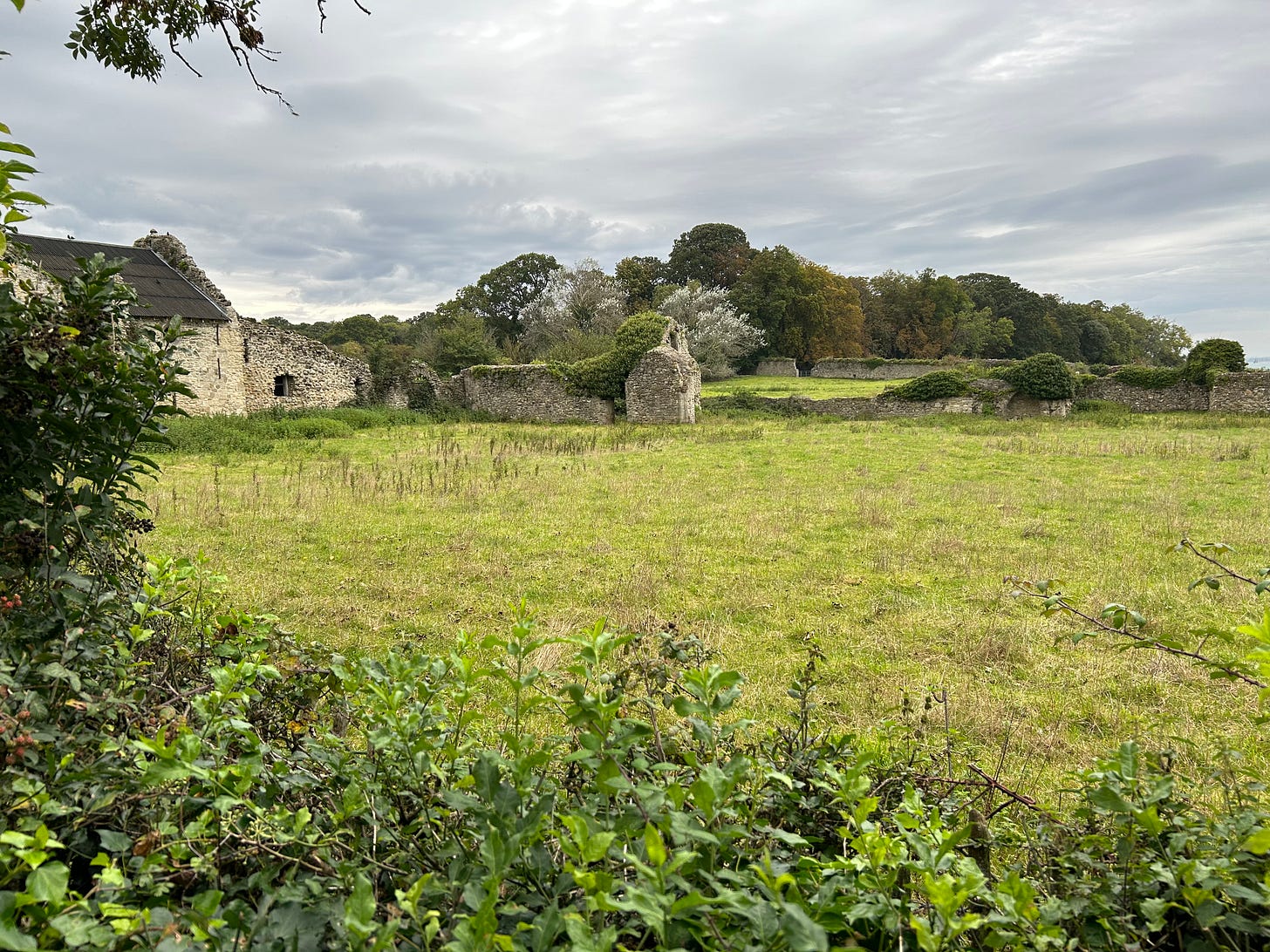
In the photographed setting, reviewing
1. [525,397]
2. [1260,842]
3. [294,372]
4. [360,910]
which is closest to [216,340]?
[294,372]

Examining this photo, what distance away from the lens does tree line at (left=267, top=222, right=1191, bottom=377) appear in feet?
Answer: 157

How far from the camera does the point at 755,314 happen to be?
51.8 m

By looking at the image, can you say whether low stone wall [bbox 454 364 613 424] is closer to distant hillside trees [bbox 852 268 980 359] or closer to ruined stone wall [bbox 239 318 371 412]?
ruined stone wall [bbox 239 318 371 412]

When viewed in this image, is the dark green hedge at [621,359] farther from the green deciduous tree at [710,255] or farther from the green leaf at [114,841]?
the green deciduous tree at [710,255]

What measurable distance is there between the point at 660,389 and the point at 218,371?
48.3 ft

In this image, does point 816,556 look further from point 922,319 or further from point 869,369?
point 922,319

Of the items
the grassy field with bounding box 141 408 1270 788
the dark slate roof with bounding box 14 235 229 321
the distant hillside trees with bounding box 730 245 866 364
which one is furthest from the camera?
the distant hillside trees with bounding box 730 245 866 364

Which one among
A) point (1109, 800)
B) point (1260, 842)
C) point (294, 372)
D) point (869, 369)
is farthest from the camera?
point (869, 369)

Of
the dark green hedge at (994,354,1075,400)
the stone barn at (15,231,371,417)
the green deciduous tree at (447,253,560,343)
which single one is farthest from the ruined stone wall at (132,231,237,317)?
the green deciduous tree at (447,253,560,343)

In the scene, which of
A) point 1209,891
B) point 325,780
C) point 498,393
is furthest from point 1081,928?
point 498,393

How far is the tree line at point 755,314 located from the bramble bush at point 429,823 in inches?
1411

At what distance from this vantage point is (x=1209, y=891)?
4.75 feet

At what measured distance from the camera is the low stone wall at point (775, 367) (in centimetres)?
4972

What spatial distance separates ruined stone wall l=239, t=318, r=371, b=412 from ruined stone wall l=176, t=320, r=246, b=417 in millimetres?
358
